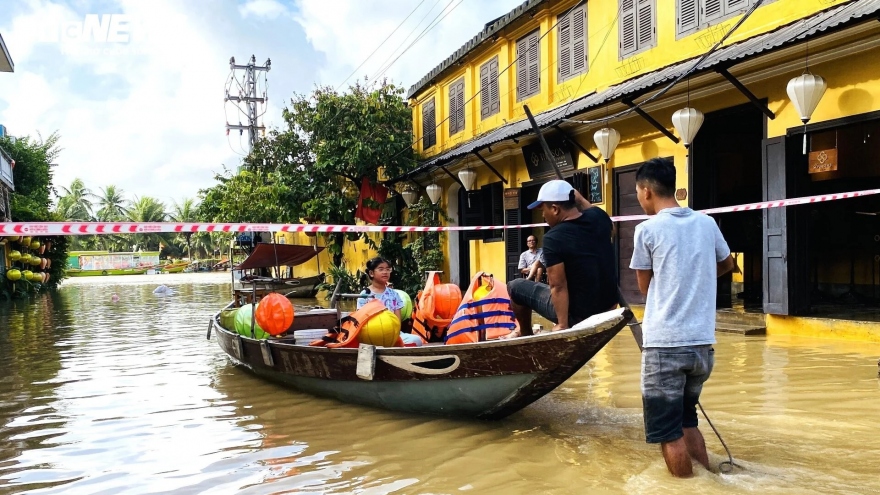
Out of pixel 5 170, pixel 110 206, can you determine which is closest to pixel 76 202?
pixel 110 206

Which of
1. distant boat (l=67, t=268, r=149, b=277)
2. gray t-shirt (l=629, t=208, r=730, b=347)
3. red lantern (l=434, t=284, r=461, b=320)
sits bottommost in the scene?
distant boat (l=67, t=268, r=149, b=277)

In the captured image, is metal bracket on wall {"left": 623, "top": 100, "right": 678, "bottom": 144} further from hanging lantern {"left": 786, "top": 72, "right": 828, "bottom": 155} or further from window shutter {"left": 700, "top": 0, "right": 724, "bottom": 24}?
hanging lantern {"left": 786, "top": 72, "right": 828, "bottom": 155}

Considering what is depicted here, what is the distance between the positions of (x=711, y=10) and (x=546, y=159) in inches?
169

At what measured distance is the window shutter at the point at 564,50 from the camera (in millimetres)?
12633

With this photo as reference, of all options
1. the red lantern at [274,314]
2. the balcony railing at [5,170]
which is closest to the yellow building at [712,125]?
the red lantern at [274,314]

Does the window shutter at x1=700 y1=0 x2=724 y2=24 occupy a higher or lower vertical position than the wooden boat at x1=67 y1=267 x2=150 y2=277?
higher

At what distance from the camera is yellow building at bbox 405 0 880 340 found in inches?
310

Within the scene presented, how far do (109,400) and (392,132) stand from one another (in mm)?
12605

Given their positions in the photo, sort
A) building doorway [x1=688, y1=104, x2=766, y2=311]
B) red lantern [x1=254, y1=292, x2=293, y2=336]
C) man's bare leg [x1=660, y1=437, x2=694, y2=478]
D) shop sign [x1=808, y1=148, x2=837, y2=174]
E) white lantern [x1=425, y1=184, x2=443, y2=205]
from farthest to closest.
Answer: white lantern [x1=425, y1=184, x2=443, y2=205] → building doorway [x1=688, y1=104, x2=766, y2=311] → shop sign [x1=808, y1=148, x2=837, y2=174] → red lantern [x1=254, y1=292, x2=293, y2=336] → man's bare leg [x1=660, y1=437, x2=694, y2=478]

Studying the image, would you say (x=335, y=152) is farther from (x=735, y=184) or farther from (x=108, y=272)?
(x=108, y=272)

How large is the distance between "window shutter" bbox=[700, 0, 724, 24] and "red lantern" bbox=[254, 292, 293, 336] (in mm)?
7211

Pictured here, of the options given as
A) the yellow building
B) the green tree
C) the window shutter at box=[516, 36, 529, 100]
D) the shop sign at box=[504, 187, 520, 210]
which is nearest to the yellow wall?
the yellow building

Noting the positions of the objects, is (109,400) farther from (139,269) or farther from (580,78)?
(139,269)

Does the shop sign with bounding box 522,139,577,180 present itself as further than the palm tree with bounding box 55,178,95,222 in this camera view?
No
